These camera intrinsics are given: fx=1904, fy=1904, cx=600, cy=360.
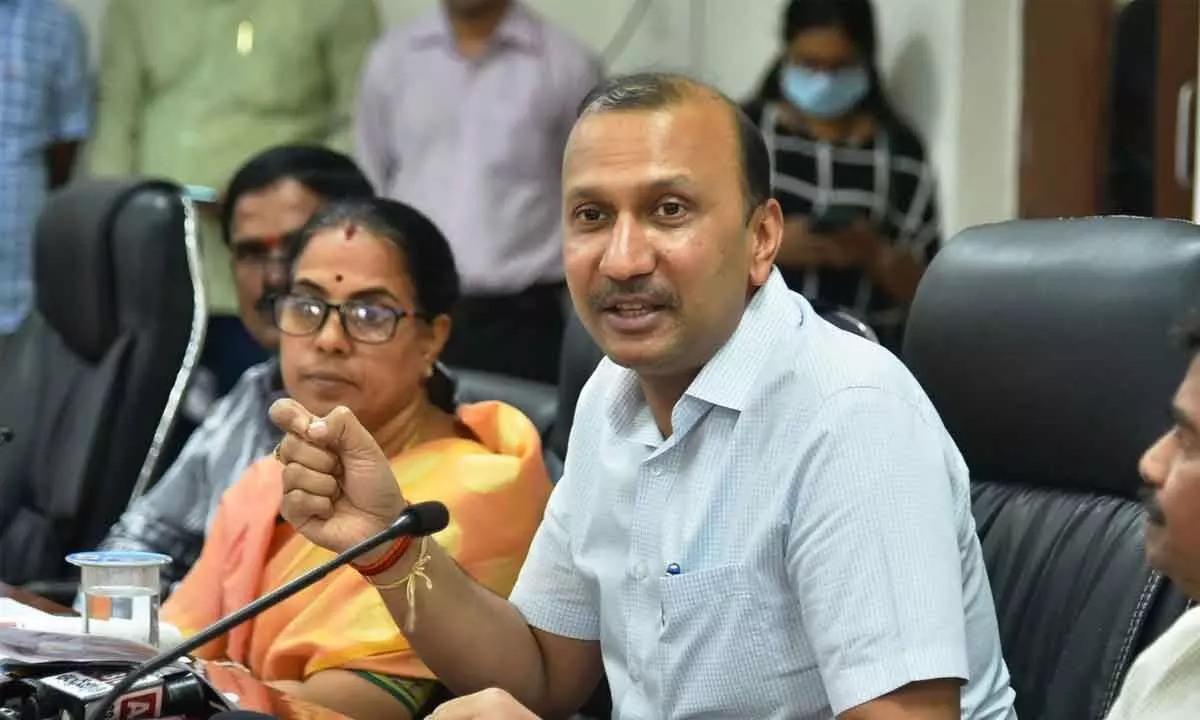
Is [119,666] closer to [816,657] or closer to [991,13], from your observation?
[816,657]

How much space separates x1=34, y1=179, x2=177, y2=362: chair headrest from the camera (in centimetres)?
308

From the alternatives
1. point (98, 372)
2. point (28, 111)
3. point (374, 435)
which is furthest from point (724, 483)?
point (28, 111)

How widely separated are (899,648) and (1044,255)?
51 centimetres

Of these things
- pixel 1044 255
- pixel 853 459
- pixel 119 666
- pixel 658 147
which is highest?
pixel 658 147

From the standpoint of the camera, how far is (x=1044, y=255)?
5.96ft

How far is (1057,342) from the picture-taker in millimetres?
1768

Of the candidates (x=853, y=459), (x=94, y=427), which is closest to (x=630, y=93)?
(x=853, y=459)

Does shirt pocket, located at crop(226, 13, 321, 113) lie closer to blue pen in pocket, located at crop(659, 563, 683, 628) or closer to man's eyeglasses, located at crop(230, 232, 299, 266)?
man's eyeglasses, located at crop(230, 232, 299, 266)

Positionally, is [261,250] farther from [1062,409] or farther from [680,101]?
[1062,409]

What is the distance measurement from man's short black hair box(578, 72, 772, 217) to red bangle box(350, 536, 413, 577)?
1.37ft

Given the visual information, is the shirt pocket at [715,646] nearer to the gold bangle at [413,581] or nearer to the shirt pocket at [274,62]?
the gold bangle at [413,581]

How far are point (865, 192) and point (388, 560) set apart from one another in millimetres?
2314

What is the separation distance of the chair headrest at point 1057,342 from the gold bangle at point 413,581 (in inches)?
20.7

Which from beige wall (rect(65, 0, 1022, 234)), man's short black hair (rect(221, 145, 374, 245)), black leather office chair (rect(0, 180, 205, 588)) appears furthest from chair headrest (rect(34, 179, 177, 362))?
beige wall (rect(65, 0, 1022, 234))
